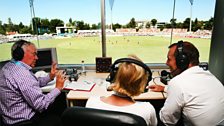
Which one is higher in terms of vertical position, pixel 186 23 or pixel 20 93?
pixel 186 23

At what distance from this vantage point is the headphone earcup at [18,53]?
4.68ft

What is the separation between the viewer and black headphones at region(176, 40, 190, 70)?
1.29 metres

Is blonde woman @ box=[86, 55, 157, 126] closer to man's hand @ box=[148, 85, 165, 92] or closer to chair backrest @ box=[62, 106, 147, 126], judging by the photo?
chair backrest @ box=[62, 106, 147, 126]

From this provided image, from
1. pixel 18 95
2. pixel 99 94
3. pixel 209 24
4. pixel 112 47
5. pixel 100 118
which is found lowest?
pixel 99 94

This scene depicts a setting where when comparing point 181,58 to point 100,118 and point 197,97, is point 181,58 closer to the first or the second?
point 197,97

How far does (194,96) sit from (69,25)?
2072 millimetres

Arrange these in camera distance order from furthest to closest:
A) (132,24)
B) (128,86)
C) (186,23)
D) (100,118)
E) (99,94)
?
(132,24) → (186,23) → (99,94) → (128,86) → (100,118)

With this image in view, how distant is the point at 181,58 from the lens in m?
1.29

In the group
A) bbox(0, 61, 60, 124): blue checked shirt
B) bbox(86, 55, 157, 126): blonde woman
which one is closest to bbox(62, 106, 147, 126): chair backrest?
bbox(86, 55, 157, 126): blonde woman

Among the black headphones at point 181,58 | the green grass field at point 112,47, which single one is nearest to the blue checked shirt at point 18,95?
the black headphones at point 181,58

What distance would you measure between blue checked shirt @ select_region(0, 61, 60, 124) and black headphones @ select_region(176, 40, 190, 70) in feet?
3.68

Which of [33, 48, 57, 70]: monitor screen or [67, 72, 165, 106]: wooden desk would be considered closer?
[67, 72, 165, 106]: wooden desk

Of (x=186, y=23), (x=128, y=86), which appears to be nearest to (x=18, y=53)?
(x=128, y=86)

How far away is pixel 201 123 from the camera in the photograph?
45.8 inches
